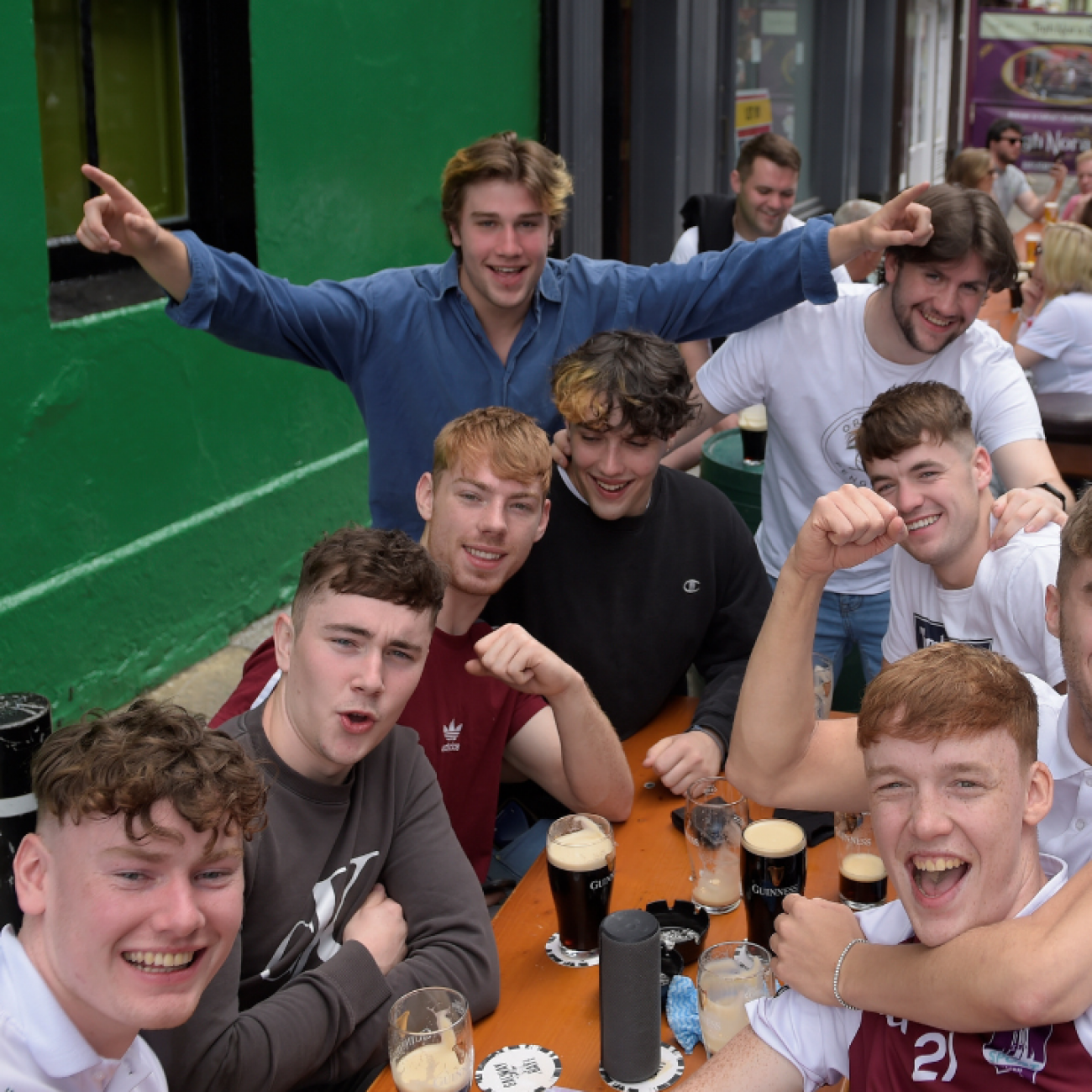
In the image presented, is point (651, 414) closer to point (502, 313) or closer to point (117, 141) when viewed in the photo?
point (502, 313)

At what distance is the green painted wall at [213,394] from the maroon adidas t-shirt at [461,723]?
217cm

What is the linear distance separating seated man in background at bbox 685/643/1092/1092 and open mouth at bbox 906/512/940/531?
3.40ft

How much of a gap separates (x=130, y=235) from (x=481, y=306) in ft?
3.10

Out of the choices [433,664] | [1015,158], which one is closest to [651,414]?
[433,664]

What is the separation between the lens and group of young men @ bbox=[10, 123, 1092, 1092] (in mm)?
1664

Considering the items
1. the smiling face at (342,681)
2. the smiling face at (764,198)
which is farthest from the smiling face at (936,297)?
the smiling face at (764,198)

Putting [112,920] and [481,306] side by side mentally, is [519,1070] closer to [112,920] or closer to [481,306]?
[112,920]

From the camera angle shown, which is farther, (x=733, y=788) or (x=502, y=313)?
(x=502, y=313)

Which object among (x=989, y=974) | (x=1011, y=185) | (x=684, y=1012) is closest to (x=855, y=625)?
(x=684, y=1012)

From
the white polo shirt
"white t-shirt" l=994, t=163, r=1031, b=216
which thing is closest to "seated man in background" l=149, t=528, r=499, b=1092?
the white polo shirt

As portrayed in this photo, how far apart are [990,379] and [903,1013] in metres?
2.15

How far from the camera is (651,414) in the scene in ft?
9.30

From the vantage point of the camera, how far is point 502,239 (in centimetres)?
340

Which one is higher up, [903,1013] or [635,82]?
[635,82]
